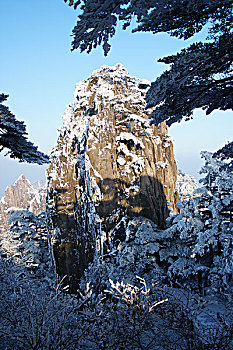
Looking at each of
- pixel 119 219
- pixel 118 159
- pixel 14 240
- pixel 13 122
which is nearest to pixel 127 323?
pixel 13 122

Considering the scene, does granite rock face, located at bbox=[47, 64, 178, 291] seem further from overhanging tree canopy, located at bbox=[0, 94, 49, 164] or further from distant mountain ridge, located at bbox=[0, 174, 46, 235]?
distant mountain ridge, located at bbox=[0, 174, 46, 235]

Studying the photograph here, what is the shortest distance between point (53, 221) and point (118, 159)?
27.0ft

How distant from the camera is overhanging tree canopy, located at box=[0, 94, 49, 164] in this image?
13.4ft

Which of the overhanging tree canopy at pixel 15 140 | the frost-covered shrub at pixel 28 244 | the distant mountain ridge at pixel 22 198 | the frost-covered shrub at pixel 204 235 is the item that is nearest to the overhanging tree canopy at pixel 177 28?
the overhanging tree canopy at pixel 15 140

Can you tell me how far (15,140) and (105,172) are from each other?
1208 cm

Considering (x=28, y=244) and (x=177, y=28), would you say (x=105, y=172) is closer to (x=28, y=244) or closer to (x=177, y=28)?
(x=28, y=244)

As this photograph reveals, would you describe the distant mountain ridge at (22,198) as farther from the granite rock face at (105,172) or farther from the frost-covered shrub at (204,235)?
the frost-covered shrub at (204,235)

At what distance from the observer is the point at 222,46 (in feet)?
8.63

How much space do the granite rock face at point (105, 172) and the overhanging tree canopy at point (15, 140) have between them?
10.9 m

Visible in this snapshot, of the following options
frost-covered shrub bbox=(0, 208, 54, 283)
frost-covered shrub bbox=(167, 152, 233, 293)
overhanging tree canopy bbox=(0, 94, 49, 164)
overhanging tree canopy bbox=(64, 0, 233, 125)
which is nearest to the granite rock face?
frost-covered shrub bbox=(0, 208, 54, 283)

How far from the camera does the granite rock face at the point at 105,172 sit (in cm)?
1552

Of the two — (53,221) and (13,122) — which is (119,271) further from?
(53,221)

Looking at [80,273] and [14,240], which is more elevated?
[14,240]

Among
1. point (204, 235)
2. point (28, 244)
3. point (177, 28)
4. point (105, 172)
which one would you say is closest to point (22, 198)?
point (28, 244)
